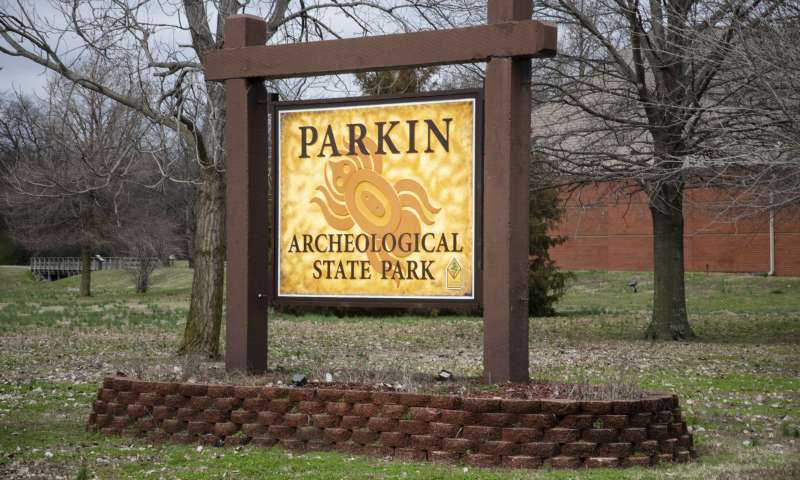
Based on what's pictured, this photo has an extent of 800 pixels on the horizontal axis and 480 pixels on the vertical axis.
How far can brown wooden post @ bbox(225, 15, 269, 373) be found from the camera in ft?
32.7

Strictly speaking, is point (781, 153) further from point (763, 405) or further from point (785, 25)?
point (763, 405)

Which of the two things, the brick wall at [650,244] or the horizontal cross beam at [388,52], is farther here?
the brick wall at [650,244]

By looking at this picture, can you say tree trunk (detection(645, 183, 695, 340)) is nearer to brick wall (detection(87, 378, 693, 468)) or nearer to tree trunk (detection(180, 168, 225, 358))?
tree trunk (detection(180, 168, 225, 358))

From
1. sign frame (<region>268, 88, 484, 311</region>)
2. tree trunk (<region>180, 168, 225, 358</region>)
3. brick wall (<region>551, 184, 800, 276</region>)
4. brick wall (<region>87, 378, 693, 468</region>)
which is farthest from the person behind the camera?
brick wall (<region>551, 184, 800, 276</region>)

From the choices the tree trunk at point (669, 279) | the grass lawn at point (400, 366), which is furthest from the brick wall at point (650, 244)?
the tree trunk at point (669, 279)

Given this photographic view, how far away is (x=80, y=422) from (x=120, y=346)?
8626mm

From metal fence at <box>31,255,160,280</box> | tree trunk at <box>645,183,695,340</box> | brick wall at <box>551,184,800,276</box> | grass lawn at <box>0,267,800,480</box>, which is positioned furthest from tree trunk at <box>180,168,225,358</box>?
metal fence at <box>31,255,160,280</box>

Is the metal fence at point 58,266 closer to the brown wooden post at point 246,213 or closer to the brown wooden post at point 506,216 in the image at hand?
the brown wooden post at point 246,213

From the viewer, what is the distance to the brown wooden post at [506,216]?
8.88 m

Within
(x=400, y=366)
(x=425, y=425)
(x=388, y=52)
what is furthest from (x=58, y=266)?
(x=425, y=425)

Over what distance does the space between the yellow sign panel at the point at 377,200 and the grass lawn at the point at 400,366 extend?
97cm

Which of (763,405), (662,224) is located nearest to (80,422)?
(763,405)

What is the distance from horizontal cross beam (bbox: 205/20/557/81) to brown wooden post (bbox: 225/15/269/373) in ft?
0.54

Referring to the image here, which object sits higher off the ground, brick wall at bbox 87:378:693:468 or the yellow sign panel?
the yellow sign panel
